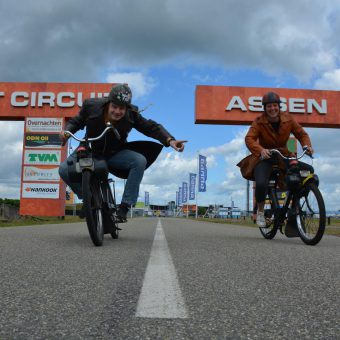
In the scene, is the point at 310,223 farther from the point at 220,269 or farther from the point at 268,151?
the point at 220,269

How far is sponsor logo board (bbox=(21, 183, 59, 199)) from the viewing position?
909 inches

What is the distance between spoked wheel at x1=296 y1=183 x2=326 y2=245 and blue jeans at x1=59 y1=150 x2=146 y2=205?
1898 millimetres

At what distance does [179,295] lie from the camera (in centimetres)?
179

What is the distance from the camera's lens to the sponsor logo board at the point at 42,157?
76.0 feet

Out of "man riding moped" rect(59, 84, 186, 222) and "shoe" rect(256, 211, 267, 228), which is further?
"shoe" rect(256, 211, 267, 228)

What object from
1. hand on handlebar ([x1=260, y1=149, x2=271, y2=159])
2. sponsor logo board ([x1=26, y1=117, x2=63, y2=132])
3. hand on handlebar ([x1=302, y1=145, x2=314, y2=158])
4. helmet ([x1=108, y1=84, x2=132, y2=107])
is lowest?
hand on handlebar ([x1=260, y1=149, x2=271, y2=159])

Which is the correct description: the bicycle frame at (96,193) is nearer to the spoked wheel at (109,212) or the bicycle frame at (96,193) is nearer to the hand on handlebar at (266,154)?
the spoked wheel at (109,212)

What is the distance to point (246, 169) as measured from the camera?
5.74 meters

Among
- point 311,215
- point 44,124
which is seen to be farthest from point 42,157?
point 311,215

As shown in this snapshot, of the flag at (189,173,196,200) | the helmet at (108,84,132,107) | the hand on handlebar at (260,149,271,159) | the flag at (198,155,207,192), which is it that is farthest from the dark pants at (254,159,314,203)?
the flag at (189,173,196,200)

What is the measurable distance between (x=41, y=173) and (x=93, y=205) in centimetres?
2017

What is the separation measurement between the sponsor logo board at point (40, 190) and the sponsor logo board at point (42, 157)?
1.21 m

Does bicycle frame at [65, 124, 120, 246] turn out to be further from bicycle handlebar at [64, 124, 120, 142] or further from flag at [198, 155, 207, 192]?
flag at [198, 155, 207, 192]

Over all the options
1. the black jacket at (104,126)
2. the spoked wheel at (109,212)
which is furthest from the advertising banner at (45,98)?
the spoked wheel at (109,212)
